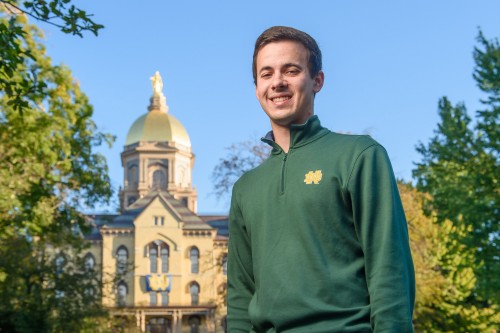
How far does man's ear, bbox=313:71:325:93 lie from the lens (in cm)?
360

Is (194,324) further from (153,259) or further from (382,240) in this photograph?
(382,240)

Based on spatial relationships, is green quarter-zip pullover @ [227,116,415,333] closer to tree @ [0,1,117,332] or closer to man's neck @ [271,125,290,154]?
man's neck @ [271,125,290,154]

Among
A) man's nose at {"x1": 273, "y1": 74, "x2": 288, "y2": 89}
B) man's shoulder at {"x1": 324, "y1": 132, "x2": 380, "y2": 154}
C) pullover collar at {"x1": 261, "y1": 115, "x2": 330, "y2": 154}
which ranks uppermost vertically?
man's nose at {"x1": 273, "y1": 74, "x2": 288, "y2": 89}

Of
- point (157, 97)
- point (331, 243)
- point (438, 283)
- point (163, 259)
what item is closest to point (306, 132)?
point (331, 243)

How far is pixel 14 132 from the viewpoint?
2616 centimetres

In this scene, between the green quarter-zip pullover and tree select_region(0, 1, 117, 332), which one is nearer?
the green quarter-zip pullover

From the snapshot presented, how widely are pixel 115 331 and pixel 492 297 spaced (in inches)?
1323

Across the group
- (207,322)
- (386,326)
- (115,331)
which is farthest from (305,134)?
(207,322)

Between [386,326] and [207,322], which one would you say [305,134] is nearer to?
[386,326]

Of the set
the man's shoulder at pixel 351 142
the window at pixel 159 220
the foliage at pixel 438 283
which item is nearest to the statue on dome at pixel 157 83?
the window at pixel 159 220

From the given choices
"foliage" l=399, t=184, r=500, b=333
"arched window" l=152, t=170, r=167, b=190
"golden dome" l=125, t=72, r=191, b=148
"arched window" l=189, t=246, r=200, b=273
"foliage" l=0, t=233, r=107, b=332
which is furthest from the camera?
"golden dome" l=125, t=72, r=191, b=148

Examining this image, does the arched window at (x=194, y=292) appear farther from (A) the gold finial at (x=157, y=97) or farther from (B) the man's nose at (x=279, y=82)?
(B) the man's nose at (x=279, y=82)

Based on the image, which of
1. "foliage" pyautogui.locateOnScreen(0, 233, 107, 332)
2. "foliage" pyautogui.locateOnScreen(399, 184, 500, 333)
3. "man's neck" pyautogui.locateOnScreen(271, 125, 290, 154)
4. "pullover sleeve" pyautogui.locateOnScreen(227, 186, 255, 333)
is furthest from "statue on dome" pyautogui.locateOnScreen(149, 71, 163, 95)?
"man's neck" pyautogui.locateOnScreen(271, 125, 290, 154)

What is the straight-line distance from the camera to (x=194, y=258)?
81.9m
